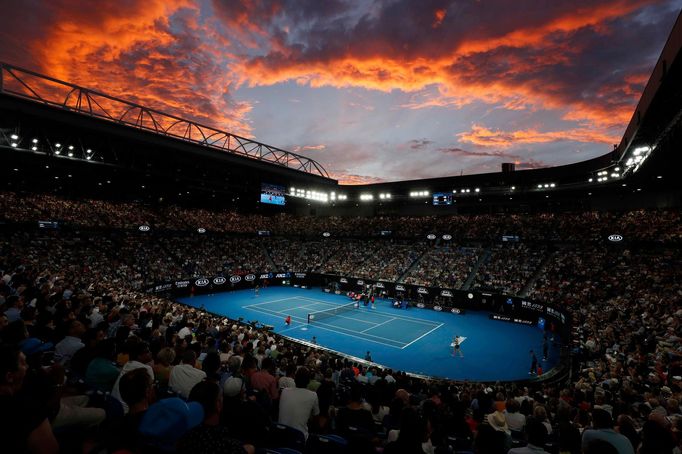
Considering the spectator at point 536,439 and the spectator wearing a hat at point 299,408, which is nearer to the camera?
the spectator at point 536,439

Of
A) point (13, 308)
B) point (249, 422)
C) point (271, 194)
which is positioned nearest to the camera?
point (249, 422)

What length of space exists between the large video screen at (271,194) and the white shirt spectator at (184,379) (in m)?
36.4

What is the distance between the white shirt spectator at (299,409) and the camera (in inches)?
204

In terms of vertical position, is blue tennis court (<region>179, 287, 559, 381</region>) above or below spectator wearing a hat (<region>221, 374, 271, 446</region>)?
below

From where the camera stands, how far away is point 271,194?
4203 cm

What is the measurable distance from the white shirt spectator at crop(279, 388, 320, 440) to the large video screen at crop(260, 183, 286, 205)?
122ft

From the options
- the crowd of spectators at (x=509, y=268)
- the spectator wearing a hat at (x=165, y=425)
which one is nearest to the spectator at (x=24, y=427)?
the spectator wearing a hat at (x=165, y=425)

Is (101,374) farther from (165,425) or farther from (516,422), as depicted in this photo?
(516,422)

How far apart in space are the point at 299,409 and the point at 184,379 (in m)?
1.98

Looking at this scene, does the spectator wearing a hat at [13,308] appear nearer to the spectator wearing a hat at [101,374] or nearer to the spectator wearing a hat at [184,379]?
the spectator wearing a hat at [101,374]

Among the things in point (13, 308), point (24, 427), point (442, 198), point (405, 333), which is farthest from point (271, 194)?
point (24, 427)

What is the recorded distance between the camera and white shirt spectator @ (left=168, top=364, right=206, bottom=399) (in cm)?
543

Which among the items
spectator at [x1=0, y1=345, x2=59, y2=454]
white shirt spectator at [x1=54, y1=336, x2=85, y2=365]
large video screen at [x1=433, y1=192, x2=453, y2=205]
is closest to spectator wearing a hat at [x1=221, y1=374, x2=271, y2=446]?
spectator at [x1=0, y1=345, x2=59, y2=454]

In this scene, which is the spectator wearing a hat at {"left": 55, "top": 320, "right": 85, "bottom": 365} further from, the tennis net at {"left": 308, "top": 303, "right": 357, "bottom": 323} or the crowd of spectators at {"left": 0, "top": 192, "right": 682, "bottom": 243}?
the crowd of spectators at {"left": 0, "top": 192, "right": 682, "bottom": 243}
